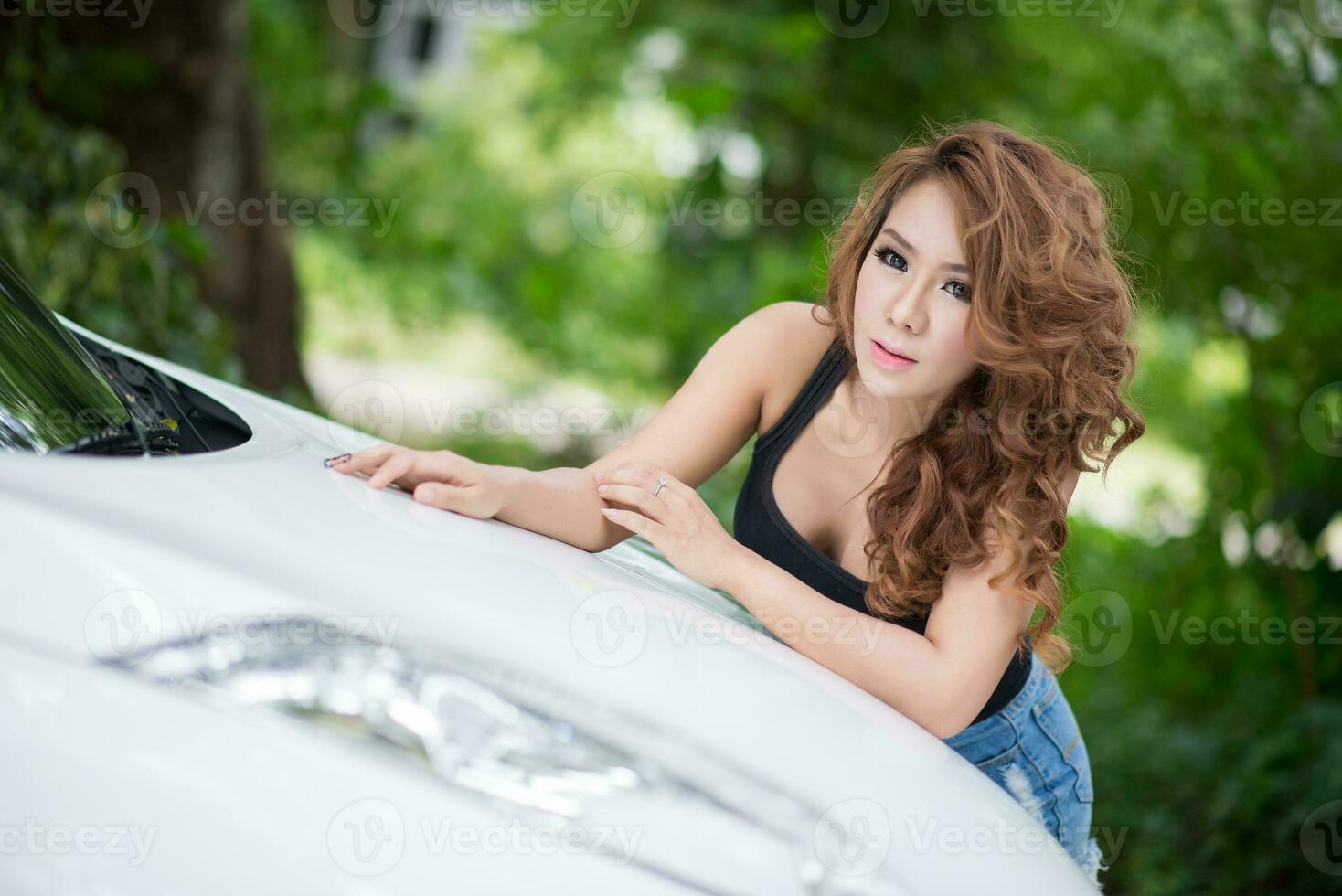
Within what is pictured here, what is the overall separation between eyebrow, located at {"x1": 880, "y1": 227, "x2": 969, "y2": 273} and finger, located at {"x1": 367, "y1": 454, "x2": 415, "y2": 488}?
100 centimetres

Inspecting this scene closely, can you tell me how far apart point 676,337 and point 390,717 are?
603 cm

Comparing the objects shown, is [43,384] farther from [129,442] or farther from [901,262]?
[901,262]

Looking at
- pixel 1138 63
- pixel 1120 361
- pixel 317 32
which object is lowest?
pixel 1120 361

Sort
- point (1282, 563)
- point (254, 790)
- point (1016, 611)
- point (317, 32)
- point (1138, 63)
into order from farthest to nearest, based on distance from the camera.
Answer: point (317, 32)
point (1138, 63)
point (1282, 563)
point (1016, 611)
point (254, 790)

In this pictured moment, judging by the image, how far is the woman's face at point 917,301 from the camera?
6.94 feet

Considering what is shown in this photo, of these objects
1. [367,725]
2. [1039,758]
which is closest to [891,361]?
[1039,758]

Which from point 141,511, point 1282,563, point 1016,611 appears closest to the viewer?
point 141,511

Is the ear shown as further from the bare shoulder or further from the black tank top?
the bare shoulder

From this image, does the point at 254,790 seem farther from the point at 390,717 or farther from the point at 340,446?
the point at 340,446

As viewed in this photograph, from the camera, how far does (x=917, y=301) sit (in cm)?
211

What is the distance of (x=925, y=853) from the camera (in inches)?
61.6

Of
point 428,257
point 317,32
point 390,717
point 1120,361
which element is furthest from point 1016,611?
point 317,32

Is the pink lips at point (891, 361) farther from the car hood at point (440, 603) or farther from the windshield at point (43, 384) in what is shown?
the windshield at point (43, 384)

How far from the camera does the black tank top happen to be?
2.25 metres
